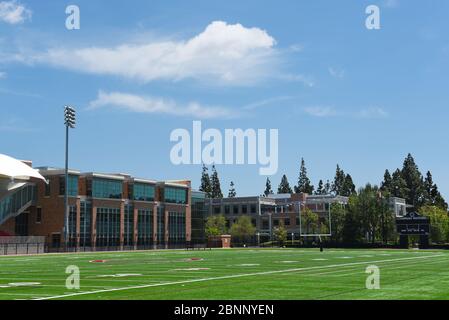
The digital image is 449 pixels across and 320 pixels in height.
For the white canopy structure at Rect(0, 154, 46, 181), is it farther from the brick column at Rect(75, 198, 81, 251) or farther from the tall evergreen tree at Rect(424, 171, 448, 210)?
the tall evergreen tree at Rect(424, 171, 448, 210)

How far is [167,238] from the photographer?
108375mm

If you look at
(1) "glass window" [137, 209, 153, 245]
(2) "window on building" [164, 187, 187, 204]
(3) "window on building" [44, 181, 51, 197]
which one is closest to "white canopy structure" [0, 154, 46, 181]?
(3) "window on building" [44, 181, 51, 197]

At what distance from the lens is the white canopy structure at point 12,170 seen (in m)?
72.8

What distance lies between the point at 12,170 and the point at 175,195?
41957 mm

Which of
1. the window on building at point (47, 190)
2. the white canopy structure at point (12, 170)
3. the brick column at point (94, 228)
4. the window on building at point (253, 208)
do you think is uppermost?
the white canopy structure at point (12, 170)

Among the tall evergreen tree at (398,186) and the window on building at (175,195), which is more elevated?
the tall evergreen tree at (398,186)

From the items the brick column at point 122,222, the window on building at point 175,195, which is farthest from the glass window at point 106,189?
the window on building at point 175,195

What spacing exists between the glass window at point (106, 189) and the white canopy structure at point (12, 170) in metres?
15.1

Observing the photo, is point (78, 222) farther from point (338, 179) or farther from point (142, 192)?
point (338, 179)

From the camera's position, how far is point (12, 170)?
74.2 metres

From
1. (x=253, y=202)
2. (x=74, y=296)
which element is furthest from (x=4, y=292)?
(x=253, y=202)

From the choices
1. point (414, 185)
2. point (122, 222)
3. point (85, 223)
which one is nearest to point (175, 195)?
point (122, 222)

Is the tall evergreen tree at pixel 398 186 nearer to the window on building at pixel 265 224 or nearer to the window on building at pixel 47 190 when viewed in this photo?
the window on building at pixel 265 224

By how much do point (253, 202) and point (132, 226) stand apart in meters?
60.7
